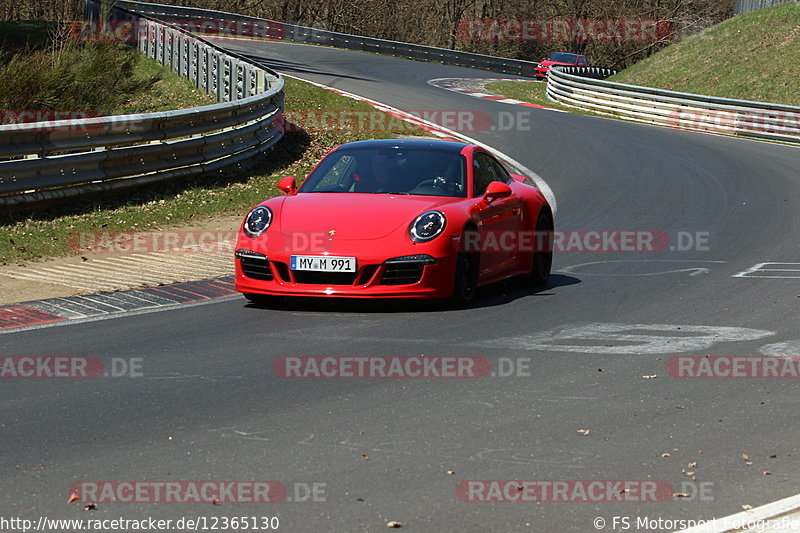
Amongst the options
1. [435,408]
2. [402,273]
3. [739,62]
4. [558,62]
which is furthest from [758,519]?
[558,62]

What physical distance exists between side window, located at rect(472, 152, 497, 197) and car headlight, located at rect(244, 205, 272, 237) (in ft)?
6.08

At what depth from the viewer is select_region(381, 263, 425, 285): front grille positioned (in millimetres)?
9266

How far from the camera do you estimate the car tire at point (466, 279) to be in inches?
376

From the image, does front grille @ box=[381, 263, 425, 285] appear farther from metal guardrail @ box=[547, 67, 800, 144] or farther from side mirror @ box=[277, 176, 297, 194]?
metal guardrail @ box=[547, 67, 800, 144]

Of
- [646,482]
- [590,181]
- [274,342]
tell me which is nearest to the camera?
[646,482]

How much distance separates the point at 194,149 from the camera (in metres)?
15.9

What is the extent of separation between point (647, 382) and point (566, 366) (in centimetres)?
61

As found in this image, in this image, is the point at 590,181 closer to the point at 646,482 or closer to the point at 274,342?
the point at 274,342

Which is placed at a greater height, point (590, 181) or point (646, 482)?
point (646, 482)

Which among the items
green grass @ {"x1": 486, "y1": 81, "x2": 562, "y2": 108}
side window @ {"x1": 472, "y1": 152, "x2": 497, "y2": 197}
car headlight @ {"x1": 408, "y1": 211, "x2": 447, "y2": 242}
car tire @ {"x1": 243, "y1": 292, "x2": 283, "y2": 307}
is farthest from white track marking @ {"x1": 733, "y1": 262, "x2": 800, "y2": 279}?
green grass @ {"x1": 486, "y1": 81, "x2": 562, "y2": 108}

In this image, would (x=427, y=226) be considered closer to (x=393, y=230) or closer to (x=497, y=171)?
(x=393, y=230)

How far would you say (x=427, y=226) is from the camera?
31.1 feet

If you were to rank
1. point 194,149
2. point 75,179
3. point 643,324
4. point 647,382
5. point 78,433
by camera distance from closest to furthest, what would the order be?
point 78,433
point 647,382
point 643,324
point 75,179
point 194,149

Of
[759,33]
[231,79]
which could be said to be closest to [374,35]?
[759,33]
